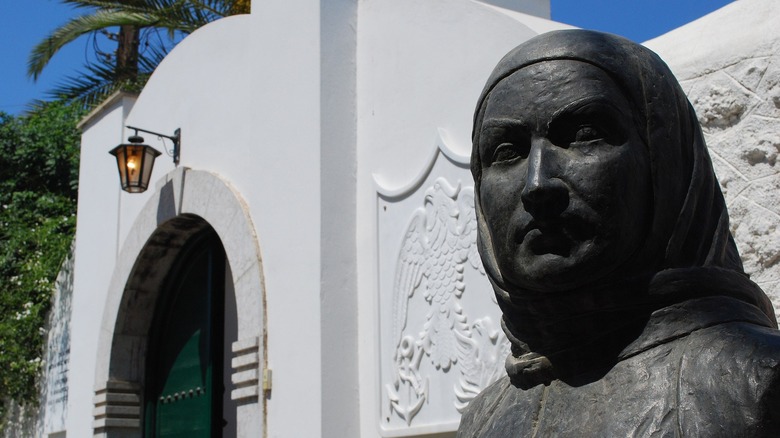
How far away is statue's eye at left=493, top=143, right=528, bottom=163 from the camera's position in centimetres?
169

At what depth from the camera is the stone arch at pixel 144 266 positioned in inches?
256

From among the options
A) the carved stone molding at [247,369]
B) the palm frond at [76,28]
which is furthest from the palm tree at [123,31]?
the carved stone molding at [247,369]

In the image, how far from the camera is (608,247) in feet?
5.06

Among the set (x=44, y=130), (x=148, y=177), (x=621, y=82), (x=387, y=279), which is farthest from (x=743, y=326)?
(x=44, y=130)

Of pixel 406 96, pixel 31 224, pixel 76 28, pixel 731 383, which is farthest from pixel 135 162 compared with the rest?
pixel 731 383

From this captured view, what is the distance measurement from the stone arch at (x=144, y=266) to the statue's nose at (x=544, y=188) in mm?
4741

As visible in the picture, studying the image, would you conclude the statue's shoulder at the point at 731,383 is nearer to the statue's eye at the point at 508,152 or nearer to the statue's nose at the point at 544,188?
the statue's nose at the point at 544,188

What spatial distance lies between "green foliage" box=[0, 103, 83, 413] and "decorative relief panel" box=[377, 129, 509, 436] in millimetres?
5189

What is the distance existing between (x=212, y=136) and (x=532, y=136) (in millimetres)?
5485

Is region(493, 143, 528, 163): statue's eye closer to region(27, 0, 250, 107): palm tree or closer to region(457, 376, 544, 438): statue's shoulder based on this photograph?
region(457, 376, 544, 438): statue's shoulder

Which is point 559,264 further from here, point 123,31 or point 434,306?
point 123,31

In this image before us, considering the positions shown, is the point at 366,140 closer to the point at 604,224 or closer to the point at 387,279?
the point at 387,279

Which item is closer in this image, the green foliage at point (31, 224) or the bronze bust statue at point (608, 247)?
the bronze bust statue at point (608, 247)

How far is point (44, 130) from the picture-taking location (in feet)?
41.6
